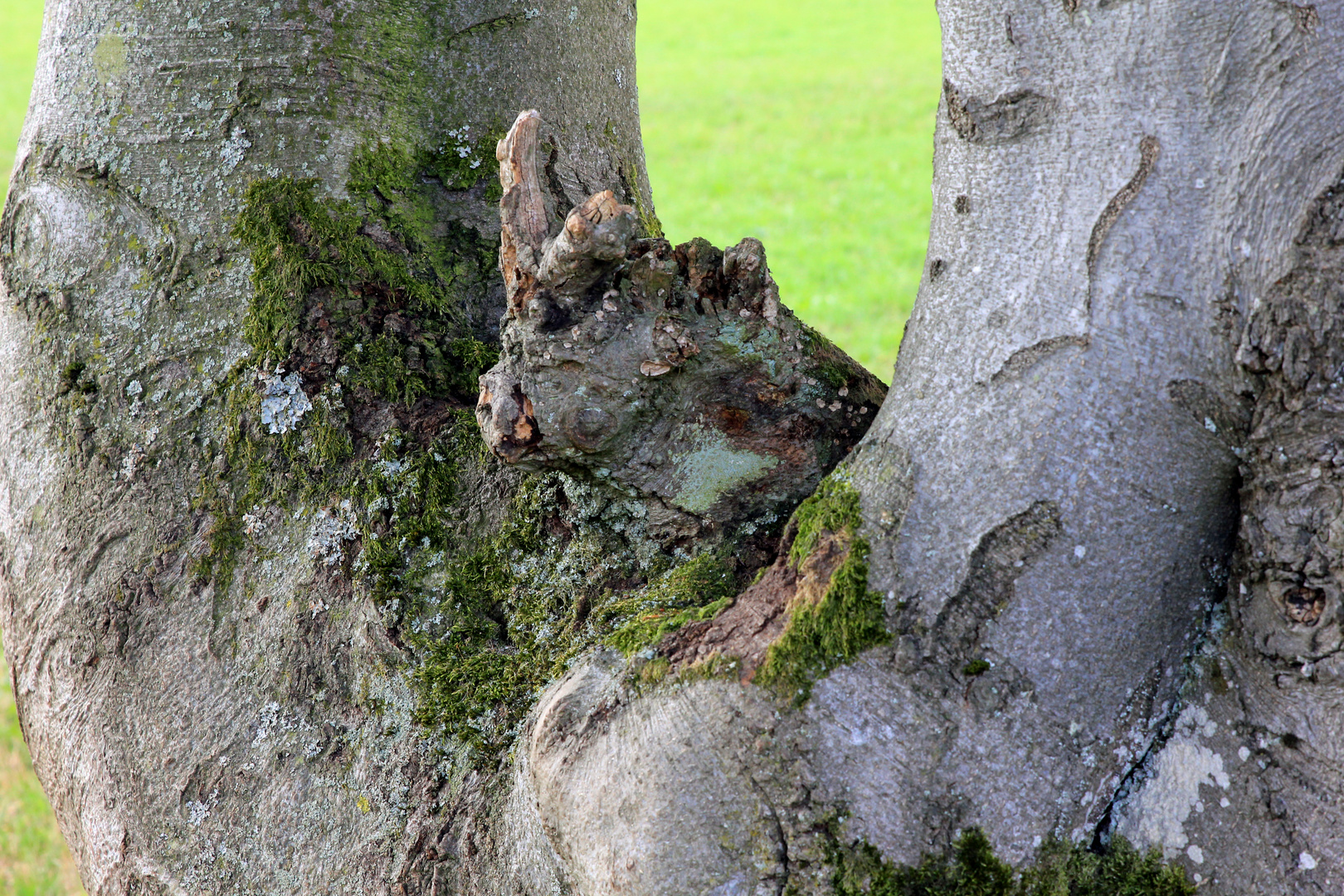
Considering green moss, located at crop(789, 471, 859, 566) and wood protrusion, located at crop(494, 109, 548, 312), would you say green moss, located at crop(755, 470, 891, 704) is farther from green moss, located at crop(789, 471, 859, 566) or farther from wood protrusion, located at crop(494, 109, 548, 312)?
wood protrusion, located at crop(494, 109, 548, 312)

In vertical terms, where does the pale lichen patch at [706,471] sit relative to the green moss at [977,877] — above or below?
above

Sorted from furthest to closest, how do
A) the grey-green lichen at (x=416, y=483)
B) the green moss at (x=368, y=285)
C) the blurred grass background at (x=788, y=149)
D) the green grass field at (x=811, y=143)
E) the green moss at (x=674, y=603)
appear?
the green grass field at (x=811, y=143)
the blurred grass background at (x=788, y=149)
the green moss at (x=368, y=285)
the grey-green lichen at (x=416, y=483)
the green moss at (x=674, y=603)

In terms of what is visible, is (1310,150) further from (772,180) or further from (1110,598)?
(772,180)

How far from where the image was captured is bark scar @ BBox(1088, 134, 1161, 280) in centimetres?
121

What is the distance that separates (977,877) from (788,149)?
1194 cm

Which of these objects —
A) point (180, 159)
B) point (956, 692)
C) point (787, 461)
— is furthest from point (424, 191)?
point (956, 692)

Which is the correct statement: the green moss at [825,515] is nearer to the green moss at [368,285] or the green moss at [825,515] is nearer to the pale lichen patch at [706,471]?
the pale lichen patch at [706,471]

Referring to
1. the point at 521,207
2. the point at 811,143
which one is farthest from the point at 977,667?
the point at 811,143

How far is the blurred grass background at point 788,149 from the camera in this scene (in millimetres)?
6145

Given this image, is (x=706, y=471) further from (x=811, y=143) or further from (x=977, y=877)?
(x=811, y=143)

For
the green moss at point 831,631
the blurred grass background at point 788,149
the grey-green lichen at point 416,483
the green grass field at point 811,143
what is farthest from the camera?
the green grass field at point 811,143

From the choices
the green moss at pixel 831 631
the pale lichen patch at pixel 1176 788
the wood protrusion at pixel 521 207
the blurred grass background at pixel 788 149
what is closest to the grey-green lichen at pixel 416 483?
the green moss at pixel 831 631

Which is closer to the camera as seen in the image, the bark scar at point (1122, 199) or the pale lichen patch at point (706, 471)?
the bark scar at point (1122, 199)

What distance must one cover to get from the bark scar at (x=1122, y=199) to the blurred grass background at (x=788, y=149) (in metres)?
3.97
